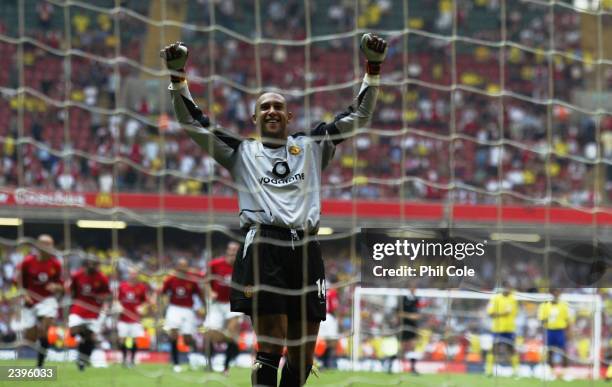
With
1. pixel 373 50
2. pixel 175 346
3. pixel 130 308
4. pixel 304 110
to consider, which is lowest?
pixel 175 346

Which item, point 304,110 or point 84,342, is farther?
point 304,110

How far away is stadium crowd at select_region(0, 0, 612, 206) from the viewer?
15.1 m

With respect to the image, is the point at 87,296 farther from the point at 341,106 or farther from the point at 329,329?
the point at 341,106

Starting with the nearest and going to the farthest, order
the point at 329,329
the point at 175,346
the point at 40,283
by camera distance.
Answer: the point at 40,283
the point at 175,346
the point at 329,329

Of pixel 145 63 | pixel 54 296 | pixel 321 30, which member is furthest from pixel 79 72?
pixel 54 296

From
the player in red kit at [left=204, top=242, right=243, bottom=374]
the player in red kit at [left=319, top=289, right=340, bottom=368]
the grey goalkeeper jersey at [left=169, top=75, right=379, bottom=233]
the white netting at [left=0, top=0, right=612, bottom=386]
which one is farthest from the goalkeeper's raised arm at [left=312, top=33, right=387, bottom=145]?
the white netting at [left=0, top=0, right=612, bottom=386]

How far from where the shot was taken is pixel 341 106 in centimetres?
1700

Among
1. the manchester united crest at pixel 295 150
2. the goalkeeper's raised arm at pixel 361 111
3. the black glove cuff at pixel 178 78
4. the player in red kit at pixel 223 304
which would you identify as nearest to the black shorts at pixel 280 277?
the manchester united crest at pixel 295 150

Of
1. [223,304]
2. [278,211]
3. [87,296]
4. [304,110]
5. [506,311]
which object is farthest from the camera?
[304,110]

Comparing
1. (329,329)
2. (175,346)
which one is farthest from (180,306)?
(329,329)

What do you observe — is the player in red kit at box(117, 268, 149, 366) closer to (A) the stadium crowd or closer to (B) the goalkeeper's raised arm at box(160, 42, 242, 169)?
(A) the stadium crowd

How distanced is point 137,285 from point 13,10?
9.14m

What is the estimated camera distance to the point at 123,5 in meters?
18.5

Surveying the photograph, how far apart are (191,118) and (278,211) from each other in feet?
1.78
